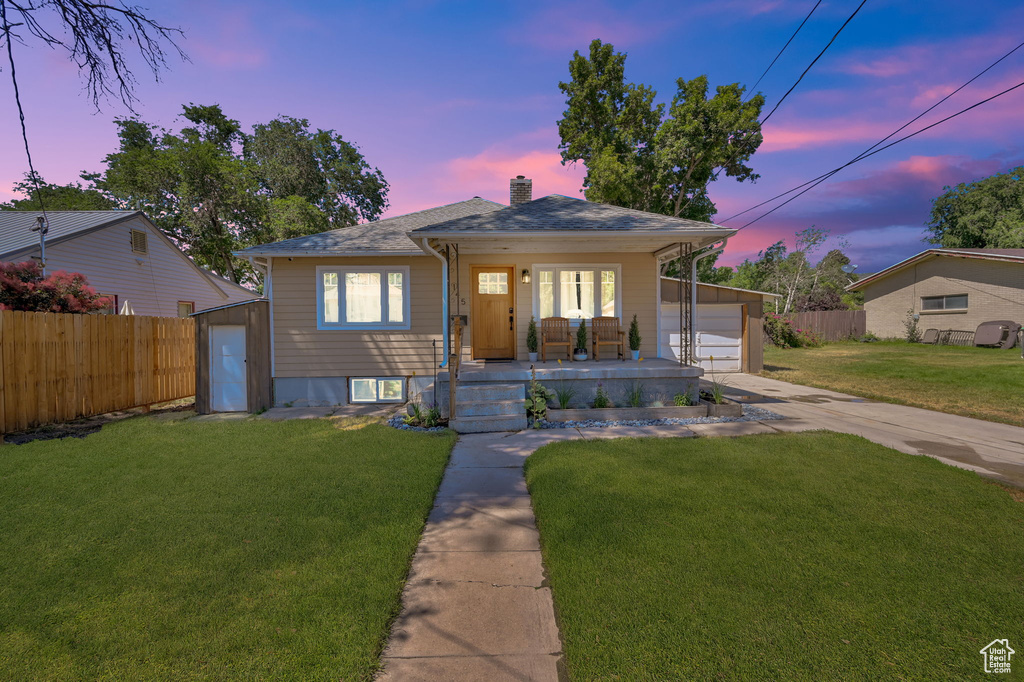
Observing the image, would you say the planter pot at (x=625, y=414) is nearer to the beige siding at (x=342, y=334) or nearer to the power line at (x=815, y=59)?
the beige siding at (x=342, y=334)

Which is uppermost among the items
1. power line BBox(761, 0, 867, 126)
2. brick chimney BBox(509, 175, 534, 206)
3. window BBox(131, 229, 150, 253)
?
power line BBox(761, 0, 867, 126)

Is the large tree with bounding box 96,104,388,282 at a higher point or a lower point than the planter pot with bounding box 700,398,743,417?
higher

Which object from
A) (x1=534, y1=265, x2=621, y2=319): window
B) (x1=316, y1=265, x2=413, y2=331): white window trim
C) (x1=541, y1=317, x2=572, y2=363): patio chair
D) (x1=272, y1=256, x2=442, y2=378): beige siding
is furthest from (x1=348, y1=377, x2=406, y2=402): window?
(x1=534, y1=265, x2=621, y2=319): window

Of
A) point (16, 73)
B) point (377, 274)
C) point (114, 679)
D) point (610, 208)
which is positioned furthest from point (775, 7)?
point (114, 679)

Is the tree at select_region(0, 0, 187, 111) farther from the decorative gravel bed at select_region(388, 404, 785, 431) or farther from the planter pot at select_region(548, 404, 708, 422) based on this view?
the planter pot at select_region(548, 404, 708, 422)

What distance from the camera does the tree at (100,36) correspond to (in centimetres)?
254

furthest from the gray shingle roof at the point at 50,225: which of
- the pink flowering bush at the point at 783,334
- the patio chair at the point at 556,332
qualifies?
the pink flowering bush at the point at 783,334

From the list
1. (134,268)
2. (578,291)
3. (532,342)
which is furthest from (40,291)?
(578,291)

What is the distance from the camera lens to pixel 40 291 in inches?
329

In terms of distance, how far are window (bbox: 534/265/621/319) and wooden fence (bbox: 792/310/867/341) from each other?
61.9 ft

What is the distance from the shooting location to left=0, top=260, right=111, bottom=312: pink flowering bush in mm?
8141

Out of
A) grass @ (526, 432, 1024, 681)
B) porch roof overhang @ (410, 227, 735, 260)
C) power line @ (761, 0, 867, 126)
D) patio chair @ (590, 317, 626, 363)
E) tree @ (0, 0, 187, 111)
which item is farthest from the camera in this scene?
patio chair @ (590, 317, 626, 363)

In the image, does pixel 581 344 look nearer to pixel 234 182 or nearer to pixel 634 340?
pixel 634 340

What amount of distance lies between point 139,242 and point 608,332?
50.0ft
